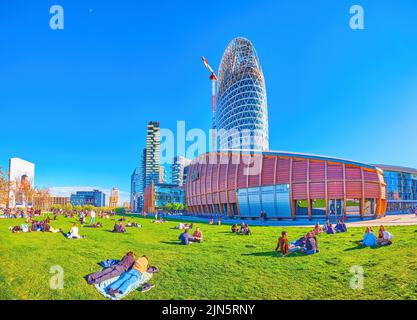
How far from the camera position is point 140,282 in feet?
35.8

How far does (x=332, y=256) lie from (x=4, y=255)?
1716 centimetres

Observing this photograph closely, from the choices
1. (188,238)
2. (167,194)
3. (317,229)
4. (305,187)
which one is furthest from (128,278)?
(167,194)

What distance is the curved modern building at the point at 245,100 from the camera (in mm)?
136375

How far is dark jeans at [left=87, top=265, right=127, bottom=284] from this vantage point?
35.7 feet

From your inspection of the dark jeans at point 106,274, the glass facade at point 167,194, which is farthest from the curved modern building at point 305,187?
the glass facade at point 167,194

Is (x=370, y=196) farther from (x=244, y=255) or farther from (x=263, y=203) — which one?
(x=244, y=255)

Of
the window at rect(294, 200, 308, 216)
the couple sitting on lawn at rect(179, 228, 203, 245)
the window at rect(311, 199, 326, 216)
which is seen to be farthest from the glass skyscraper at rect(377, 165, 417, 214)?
the couple sitting on lawn at rect(179, 228, 203, 245)

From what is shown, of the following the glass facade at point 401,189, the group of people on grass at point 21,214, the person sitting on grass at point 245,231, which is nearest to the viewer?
the person sitting on grass at point 245,231

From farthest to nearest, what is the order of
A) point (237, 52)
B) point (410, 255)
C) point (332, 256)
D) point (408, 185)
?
point (237, 52), point (408, 185), point (332, 256), point (410, 255)

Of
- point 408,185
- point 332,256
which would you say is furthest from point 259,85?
point 332,256

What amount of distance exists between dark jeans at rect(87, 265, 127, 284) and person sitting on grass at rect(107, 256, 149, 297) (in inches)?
12.5

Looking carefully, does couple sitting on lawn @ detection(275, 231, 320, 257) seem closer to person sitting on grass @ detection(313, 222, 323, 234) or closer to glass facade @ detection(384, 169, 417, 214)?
person sitting on grass @ detection(313, 222, 323, 234)

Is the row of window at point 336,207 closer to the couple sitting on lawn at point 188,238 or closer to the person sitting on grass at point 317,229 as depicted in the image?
the person sitting on grass at point 317,229

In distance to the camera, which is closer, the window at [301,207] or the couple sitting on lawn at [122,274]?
the couple sitting on lawn at [122,274]
